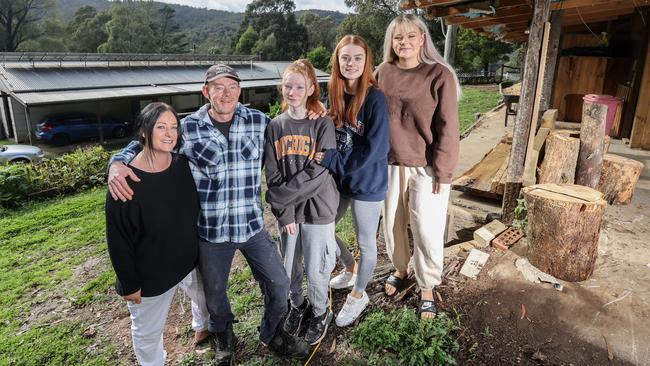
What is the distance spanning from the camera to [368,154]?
96.2 inches

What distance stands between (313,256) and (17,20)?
51647 mm

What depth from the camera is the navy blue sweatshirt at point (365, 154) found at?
2.43m

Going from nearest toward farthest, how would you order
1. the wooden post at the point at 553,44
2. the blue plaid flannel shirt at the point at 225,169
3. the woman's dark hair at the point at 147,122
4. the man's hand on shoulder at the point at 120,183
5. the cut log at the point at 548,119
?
the man's hand on shoulder at the point at 120,183 → the woman's dark hair at the point at 147,122 → the blue plaid flannel shirt at the point at 225,169 → the wooden post at the point at 553,44 → the cut log at the point at 548,119

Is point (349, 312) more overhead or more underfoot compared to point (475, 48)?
more underfoot

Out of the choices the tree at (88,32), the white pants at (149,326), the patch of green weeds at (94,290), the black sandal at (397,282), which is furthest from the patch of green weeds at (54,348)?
the tree at (88,32)

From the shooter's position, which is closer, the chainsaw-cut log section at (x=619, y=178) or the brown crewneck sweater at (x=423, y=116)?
the brown crewneck sweater at (x=423, y=116)

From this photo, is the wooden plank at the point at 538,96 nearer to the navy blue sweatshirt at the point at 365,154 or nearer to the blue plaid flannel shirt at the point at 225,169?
the navy blue sweatshirt at the point at 365,154

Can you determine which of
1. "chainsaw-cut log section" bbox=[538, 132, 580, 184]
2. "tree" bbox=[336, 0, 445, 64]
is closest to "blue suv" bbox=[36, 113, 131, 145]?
"chainsaw-cut log section" bbox=[538, 132, 580, 184]

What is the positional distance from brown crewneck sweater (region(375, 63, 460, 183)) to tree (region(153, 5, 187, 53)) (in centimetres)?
5410

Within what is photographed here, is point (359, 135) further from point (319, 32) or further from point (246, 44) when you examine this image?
point (319, 32)

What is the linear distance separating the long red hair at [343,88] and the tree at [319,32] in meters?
49.9

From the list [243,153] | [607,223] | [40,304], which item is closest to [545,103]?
[607,223]

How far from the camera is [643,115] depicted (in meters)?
6.25

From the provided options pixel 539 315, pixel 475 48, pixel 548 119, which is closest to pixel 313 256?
pixel 539 315
